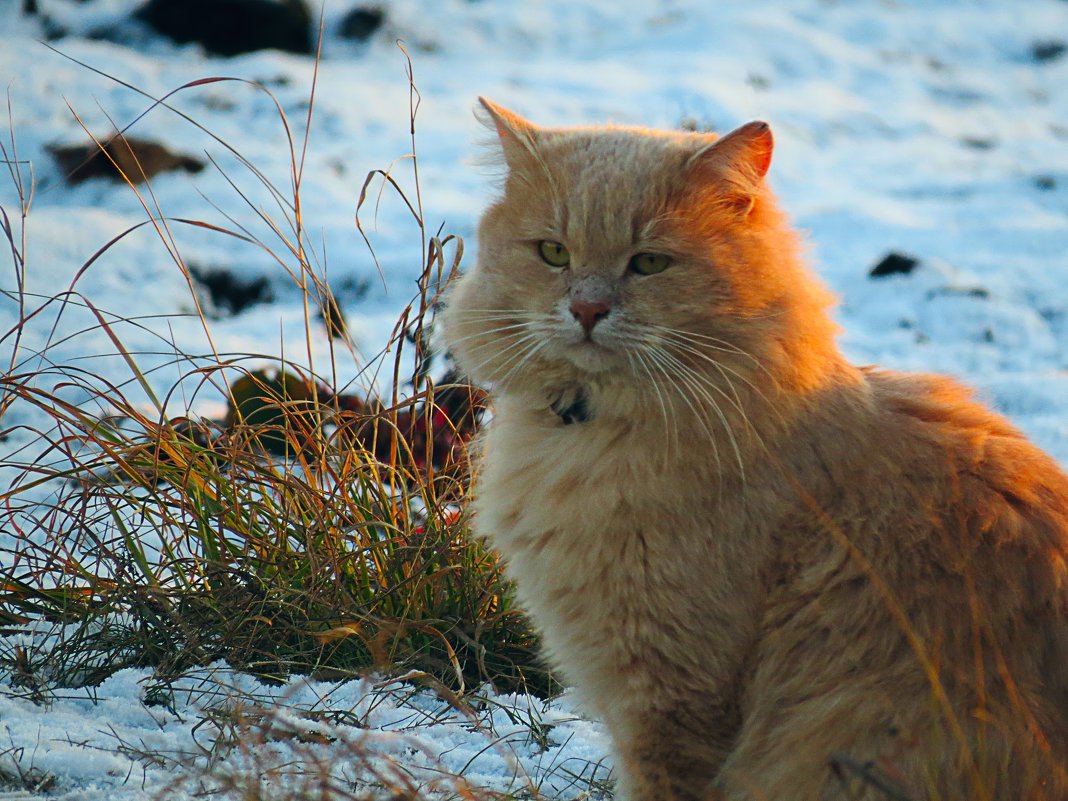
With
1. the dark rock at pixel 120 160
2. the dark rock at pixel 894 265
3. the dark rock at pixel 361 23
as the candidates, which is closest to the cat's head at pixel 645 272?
the dark rock at pixel 894 265

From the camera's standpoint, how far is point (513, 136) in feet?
7.36

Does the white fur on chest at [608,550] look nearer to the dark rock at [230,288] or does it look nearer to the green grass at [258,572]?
the green grass at [258,572]

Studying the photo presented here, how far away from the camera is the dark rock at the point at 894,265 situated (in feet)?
19.0

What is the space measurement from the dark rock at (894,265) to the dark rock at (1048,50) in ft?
13.2

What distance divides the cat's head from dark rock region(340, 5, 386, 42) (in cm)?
624

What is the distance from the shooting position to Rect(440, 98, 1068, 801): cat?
1771 mm

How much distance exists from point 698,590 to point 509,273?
747 mm

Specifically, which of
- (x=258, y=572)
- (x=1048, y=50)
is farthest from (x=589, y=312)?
(x=1048, y=50)

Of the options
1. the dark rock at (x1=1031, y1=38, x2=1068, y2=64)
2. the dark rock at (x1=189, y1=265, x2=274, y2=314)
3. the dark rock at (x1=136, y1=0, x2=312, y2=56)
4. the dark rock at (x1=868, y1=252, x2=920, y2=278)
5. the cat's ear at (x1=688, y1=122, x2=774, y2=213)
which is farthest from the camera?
the dark rock at (x1=1031, y1=38, x2=1068, y2=64)

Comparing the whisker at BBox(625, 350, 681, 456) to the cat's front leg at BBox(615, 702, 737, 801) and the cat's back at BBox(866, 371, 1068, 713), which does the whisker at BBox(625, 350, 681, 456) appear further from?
the cat's front leg at BBox(615, 702, 737, 801)

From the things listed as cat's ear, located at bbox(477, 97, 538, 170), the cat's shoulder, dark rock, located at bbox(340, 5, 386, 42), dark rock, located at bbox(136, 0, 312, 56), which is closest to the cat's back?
the cat's shoulder

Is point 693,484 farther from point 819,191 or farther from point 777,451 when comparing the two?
point 819,191

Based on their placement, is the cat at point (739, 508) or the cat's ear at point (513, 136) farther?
the cat's ear at point (513, 136)

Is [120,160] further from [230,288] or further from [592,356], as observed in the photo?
[592,356]
